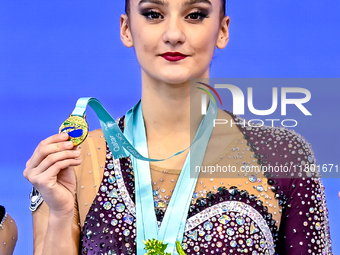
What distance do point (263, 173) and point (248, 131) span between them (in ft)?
0.56

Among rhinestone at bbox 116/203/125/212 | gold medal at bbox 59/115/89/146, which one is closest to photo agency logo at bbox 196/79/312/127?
rhinestone at bbox 116/203/125/212

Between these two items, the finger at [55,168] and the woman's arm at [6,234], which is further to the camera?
the woman's arm at [6,234]

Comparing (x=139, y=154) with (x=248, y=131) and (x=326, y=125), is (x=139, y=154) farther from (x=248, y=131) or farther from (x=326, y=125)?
(x=326, y=125)

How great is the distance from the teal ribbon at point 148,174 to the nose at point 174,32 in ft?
0.94

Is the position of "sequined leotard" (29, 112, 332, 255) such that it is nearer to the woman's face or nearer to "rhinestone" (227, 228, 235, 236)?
"rhinestone" (227, 228, 235, 236)

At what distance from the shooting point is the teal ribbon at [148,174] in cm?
174

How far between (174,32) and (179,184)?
482 mm

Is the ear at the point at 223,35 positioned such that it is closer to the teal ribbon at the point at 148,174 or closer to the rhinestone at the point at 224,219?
the teal ribbon at the point at 148,174

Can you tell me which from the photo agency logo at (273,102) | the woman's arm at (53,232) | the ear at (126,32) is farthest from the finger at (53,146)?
the photo agency logo at (273,102)

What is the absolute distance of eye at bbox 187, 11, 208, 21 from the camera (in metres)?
1.76

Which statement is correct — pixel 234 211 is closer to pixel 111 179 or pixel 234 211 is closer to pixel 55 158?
pixel 111 179

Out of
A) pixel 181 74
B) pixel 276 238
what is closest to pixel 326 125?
pixel 276 238

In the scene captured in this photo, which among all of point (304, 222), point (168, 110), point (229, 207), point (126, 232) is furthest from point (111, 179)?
point (304, 222)

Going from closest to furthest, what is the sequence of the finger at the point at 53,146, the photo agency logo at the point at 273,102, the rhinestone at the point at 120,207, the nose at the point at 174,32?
the finger at the point at 53,146 < the nose at the point at 174,32 < the rhinestone at the point at 120,207 < the photo agency logo at the point at 273,102
